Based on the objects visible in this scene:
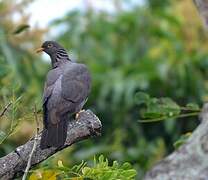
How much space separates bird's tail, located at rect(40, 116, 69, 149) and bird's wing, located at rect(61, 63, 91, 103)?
0.72 ft

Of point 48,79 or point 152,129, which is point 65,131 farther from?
point 152,129

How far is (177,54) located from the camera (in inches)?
400

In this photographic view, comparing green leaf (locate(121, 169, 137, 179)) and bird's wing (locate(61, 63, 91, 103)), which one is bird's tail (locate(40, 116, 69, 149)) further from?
green leaf (locate(121, 169, 137, 179))

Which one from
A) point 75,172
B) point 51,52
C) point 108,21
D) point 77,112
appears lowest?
point 75,172

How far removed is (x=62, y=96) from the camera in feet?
14.7

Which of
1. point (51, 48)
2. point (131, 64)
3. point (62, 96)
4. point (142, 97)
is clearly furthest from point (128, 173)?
point (131, 64)

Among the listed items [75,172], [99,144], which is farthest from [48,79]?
[99,144]

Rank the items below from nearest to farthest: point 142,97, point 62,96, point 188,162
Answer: point 62,96, point 188,162, point 142,97

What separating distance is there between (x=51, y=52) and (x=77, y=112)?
85 cm

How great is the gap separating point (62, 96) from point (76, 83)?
0.51 ft

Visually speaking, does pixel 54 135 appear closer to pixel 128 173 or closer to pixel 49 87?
pixel 128 173

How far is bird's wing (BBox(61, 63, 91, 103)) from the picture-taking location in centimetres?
453

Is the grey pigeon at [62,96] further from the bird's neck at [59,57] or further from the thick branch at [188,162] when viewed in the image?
the thick branch at [188,162]

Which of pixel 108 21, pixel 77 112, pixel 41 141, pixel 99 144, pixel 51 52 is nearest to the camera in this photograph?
pixel 41 141
